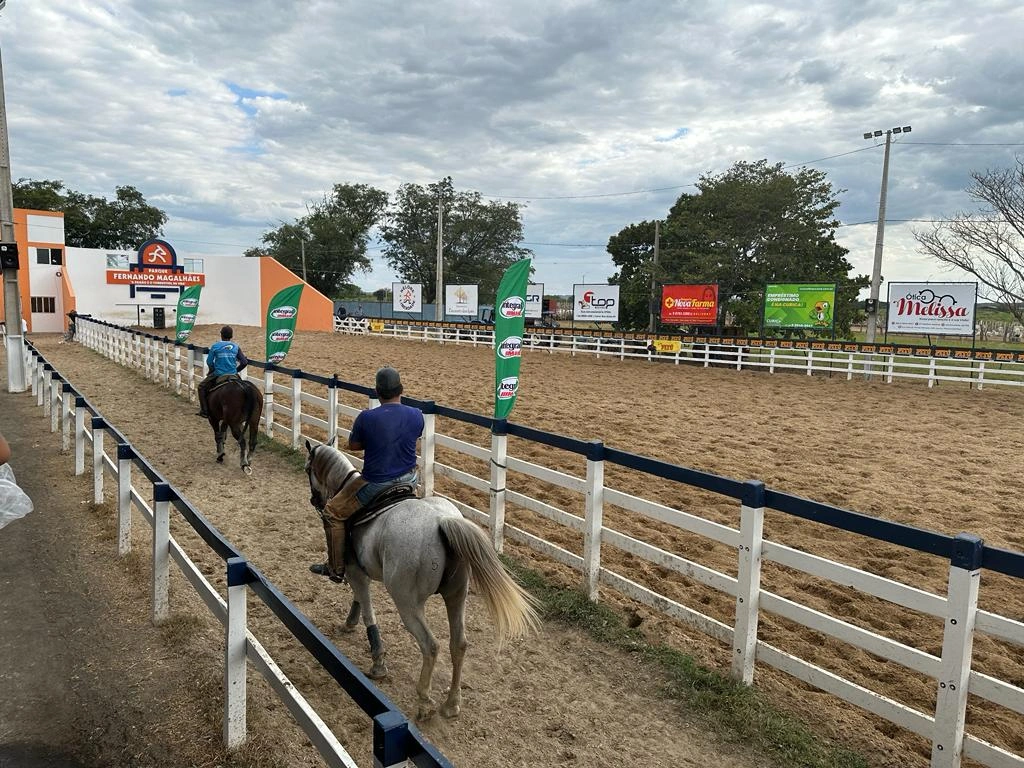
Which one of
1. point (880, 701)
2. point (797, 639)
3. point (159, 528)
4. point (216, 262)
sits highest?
point (216, 262)

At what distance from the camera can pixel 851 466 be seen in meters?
9.70

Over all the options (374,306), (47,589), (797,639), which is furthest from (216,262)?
(797,639)

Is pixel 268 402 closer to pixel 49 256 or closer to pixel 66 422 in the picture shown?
pixel 66 422

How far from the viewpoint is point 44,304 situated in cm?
3888

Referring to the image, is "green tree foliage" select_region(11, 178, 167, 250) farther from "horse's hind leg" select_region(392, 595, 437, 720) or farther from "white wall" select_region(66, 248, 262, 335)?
"horse's hind leg" select_region(392, 595, 437, 720)

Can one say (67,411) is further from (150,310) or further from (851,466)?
(150,310)

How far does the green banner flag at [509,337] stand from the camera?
7.95 metres

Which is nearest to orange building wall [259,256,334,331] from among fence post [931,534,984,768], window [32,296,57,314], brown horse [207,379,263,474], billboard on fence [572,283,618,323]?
window [32,296,57,314]

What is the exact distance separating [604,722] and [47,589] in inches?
172

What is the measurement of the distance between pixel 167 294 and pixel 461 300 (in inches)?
675

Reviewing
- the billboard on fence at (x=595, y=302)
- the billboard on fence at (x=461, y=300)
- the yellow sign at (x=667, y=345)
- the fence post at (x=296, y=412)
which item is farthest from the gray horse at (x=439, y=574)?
the billboard on fence at (x=461, y=300)

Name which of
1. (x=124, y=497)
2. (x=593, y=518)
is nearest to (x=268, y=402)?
(x=124, y=497)

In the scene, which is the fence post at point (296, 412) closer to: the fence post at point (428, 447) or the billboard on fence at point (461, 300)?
the fence post at point (428, 447)

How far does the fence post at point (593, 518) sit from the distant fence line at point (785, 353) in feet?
60.7
